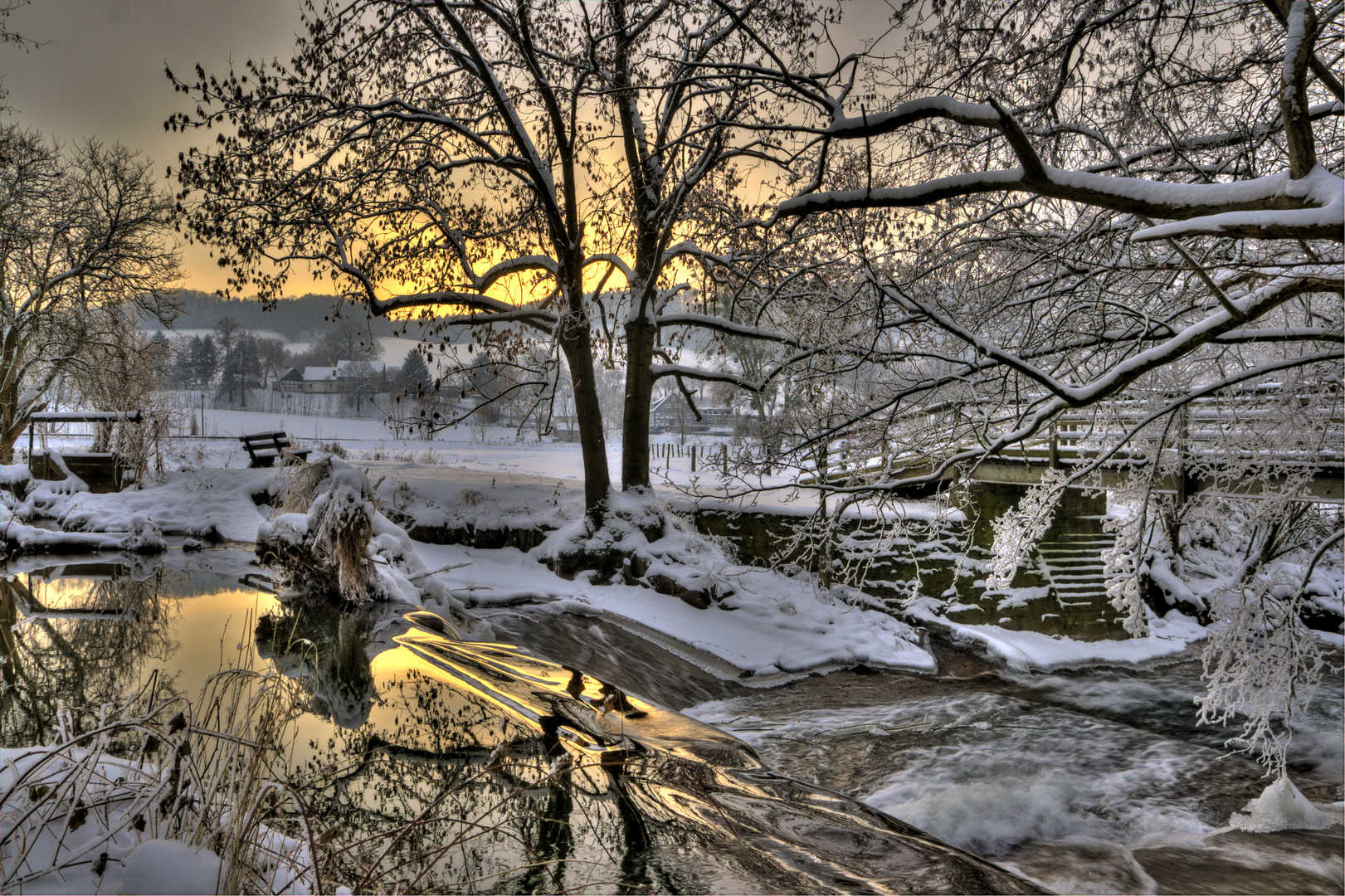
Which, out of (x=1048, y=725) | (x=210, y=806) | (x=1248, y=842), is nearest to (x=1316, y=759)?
(x=1048, y=725)

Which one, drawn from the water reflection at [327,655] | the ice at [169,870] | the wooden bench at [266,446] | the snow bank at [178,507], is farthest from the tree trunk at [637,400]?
the ice at [169,870]

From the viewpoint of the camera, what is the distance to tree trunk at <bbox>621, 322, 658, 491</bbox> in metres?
11.7

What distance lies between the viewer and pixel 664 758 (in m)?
5.39

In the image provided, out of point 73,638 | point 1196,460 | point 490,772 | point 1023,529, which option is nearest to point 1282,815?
point 1023,529

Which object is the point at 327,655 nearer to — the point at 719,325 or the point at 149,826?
the point at 149,826

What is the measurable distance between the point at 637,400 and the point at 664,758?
7100 millimetres

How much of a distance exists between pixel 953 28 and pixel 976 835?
622 cm

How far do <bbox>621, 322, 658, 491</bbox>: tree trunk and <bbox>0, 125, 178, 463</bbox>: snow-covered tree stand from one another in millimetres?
12556

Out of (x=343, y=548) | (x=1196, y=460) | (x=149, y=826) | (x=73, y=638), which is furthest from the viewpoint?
(x=1196, y=460)

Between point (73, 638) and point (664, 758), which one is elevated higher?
point (73, 638)

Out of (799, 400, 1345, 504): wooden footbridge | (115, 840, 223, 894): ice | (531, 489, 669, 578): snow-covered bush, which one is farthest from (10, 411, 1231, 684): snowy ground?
(115, 840, 223, 894): ice

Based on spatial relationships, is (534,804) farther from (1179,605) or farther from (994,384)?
(1179,605)

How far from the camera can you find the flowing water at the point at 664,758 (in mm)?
3957

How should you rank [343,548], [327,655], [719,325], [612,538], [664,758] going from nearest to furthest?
[664,758] → [327,655] → [343,548] → [719,325] → [612,538]
